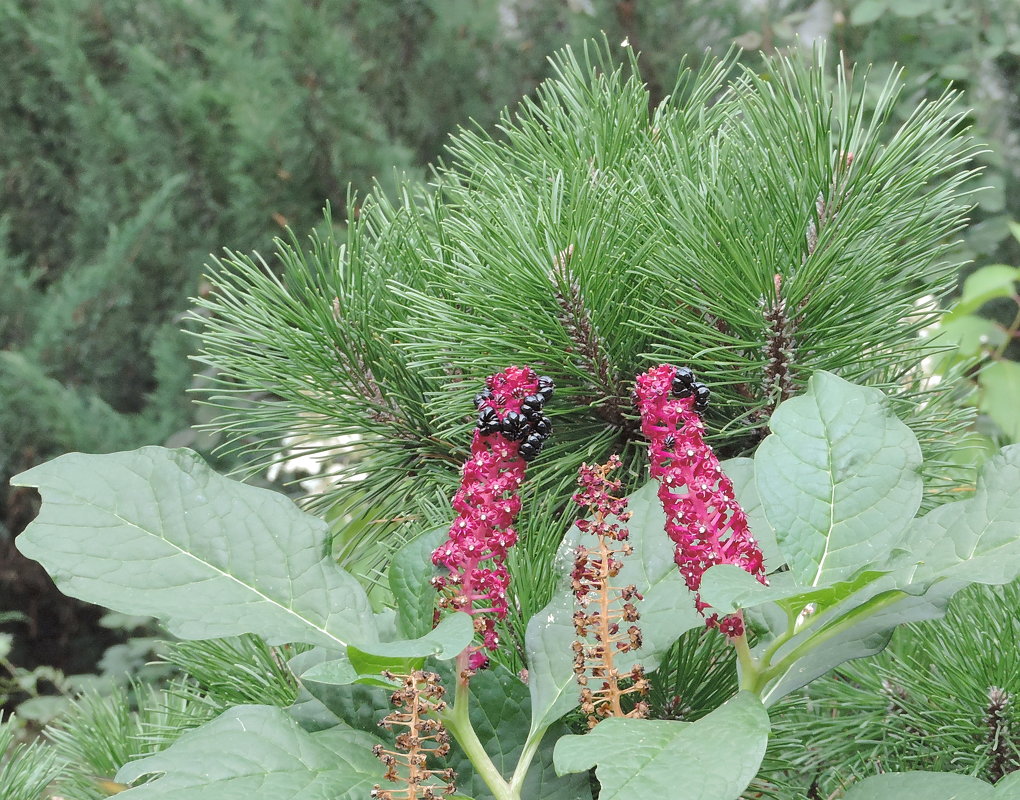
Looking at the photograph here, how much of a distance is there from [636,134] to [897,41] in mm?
2523

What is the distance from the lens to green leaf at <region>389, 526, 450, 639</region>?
1.08 feet

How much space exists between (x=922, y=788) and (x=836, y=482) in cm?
10

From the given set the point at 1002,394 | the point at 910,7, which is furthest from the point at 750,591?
the point at 910,7

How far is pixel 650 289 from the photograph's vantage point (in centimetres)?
50

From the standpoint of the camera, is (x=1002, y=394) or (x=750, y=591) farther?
(x=1002, y=394)

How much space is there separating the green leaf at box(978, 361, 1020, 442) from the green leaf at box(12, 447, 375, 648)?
4.44 feet

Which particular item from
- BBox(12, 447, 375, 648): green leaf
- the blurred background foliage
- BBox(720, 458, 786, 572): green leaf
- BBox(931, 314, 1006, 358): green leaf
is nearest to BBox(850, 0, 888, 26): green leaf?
the blurred background foliage

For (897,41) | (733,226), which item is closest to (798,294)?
(733,226)

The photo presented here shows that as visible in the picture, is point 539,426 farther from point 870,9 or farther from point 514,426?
point 870,9

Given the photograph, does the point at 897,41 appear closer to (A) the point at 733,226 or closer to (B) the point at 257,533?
(A) the point at 733,226

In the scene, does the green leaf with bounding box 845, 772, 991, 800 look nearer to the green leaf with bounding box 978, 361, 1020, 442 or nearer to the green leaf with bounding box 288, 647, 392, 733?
the green leaf with bounding box 288, 647, 392, 733

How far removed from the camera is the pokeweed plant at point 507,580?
0.94 ft

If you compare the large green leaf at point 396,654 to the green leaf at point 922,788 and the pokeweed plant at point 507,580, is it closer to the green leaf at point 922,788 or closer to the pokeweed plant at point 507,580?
the pokeweed plant at point 507,580

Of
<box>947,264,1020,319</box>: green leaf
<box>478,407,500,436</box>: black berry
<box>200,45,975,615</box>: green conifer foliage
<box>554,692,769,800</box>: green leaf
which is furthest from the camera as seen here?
<box>947,264,1020,319</box>: green leaf
